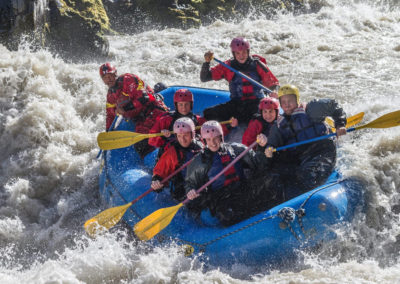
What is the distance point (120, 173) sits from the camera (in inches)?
191

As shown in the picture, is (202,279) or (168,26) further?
(168,26)

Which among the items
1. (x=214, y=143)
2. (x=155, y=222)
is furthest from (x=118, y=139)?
(x=214, y=143)

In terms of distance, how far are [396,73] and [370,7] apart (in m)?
6.16

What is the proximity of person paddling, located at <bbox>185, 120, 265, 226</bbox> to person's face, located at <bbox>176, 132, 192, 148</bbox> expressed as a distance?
0.25 metres

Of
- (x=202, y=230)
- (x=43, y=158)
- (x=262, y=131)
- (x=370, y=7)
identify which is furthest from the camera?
(x=370, y=7)

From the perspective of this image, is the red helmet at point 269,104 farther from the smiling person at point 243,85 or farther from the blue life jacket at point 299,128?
the smiling person at point 243,85

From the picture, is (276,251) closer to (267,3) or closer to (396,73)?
(396,73)

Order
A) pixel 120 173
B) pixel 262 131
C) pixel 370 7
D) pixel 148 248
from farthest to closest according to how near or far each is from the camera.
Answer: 1. pixel 370 7
2. pixel 120 173
3. pixel 262 131
4. pixel 148 248

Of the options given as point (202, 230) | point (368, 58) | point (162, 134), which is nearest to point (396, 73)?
point (368, 58)

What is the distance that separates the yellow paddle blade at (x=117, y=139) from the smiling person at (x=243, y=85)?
0.96 m

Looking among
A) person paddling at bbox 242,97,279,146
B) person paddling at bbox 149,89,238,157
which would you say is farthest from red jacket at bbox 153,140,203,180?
person paddling at bbox 242,97,279,146

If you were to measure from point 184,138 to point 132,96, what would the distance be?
148 centimetres

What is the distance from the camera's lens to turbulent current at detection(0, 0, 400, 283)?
3752mm

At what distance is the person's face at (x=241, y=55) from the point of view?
529cm
